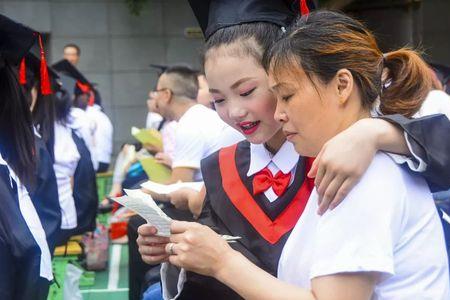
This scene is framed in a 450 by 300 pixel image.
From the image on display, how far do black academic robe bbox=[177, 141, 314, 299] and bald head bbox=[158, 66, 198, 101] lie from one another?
3.20m

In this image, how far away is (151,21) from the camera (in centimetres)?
1219

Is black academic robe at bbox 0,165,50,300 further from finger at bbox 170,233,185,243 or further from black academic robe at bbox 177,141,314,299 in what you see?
finger at bbox 170,233,185,243

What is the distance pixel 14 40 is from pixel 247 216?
148 centimetres

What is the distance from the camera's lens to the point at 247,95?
1.96m

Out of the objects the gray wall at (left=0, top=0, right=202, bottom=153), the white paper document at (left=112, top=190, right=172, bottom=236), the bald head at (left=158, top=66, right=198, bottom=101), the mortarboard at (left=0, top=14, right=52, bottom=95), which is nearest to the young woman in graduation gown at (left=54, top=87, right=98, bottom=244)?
the bald head at (left=158, top=66, right=198, bottom=101)

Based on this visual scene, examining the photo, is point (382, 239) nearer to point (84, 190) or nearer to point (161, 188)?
point (161, 188)

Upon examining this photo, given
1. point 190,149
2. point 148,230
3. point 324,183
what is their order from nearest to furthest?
point 324,183 → point 148,230 → point 190,149

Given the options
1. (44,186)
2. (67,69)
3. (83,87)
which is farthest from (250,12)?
(83,87)

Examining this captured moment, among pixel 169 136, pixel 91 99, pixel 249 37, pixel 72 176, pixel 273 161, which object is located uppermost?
pixel 249 37

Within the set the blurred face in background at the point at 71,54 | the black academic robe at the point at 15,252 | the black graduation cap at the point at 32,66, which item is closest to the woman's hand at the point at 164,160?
the black graduation cap at the point at 32,66

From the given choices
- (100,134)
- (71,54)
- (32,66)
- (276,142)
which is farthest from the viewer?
(71,54)

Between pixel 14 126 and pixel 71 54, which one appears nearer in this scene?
pixel 14 126

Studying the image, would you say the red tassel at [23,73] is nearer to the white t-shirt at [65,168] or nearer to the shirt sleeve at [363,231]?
the white t-shirt at [65,168]

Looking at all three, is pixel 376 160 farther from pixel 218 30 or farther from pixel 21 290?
pixel 21 290
